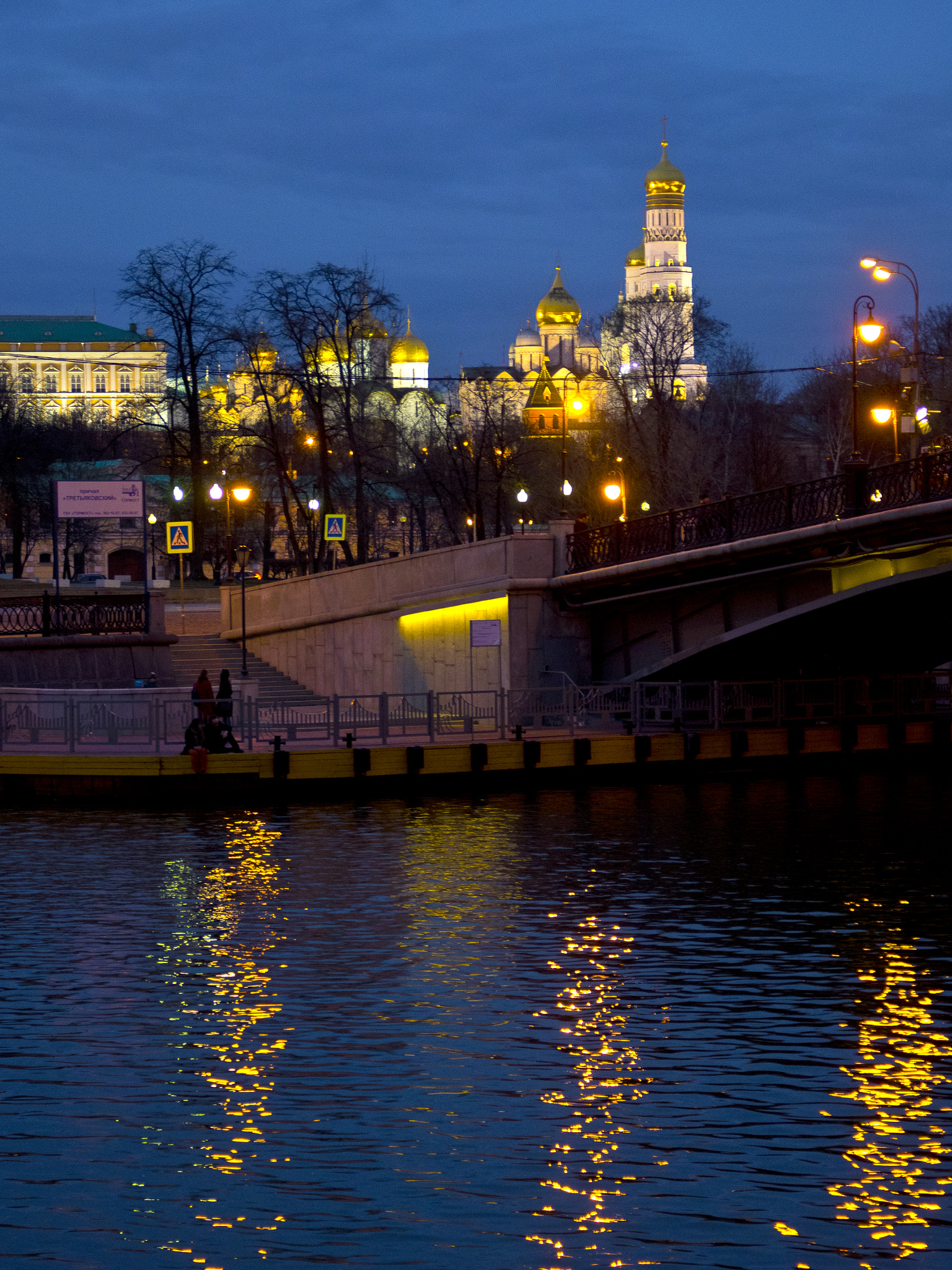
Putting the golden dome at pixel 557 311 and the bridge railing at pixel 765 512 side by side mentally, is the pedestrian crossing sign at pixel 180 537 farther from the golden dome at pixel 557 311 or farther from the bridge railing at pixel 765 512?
the golden dome at pixel 557 311

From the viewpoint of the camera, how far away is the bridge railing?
31562mm

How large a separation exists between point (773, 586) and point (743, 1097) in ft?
81.1

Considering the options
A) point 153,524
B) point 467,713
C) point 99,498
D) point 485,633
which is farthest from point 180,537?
point 153,524

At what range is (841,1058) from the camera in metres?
13.9

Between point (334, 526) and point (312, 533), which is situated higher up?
point (312, 533)

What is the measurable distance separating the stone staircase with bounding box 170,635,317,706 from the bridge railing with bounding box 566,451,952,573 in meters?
9.87

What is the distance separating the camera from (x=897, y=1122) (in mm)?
12211

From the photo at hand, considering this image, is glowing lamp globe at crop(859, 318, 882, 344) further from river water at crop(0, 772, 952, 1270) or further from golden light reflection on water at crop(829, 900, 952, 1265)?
golden light reflection on water at crop(829, 900, 952, 1265)

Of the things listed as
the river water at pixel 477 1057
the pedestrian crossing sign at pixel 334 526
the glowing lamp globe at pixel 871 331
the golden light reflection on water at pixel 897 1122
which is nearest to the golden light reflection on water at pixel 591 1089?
the river water at pixel 477 1057

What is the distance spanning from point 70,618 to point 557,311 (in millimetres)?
152698

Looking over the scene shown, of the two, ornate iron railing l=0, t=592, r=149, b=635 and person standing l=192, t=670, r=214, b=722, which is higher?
ornate iron railing l=0, t=592, r=149, b=635

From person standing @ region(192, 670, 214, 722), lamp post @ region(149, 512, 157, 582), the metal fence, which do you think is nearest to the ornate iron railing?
the metal fence

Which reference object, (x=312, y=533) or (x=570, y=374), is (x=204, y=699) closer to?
(x=312, y=533)

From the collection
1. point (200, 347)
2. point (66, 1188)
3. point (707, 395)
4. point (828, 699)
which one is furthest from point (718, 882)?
point (707, 395)
